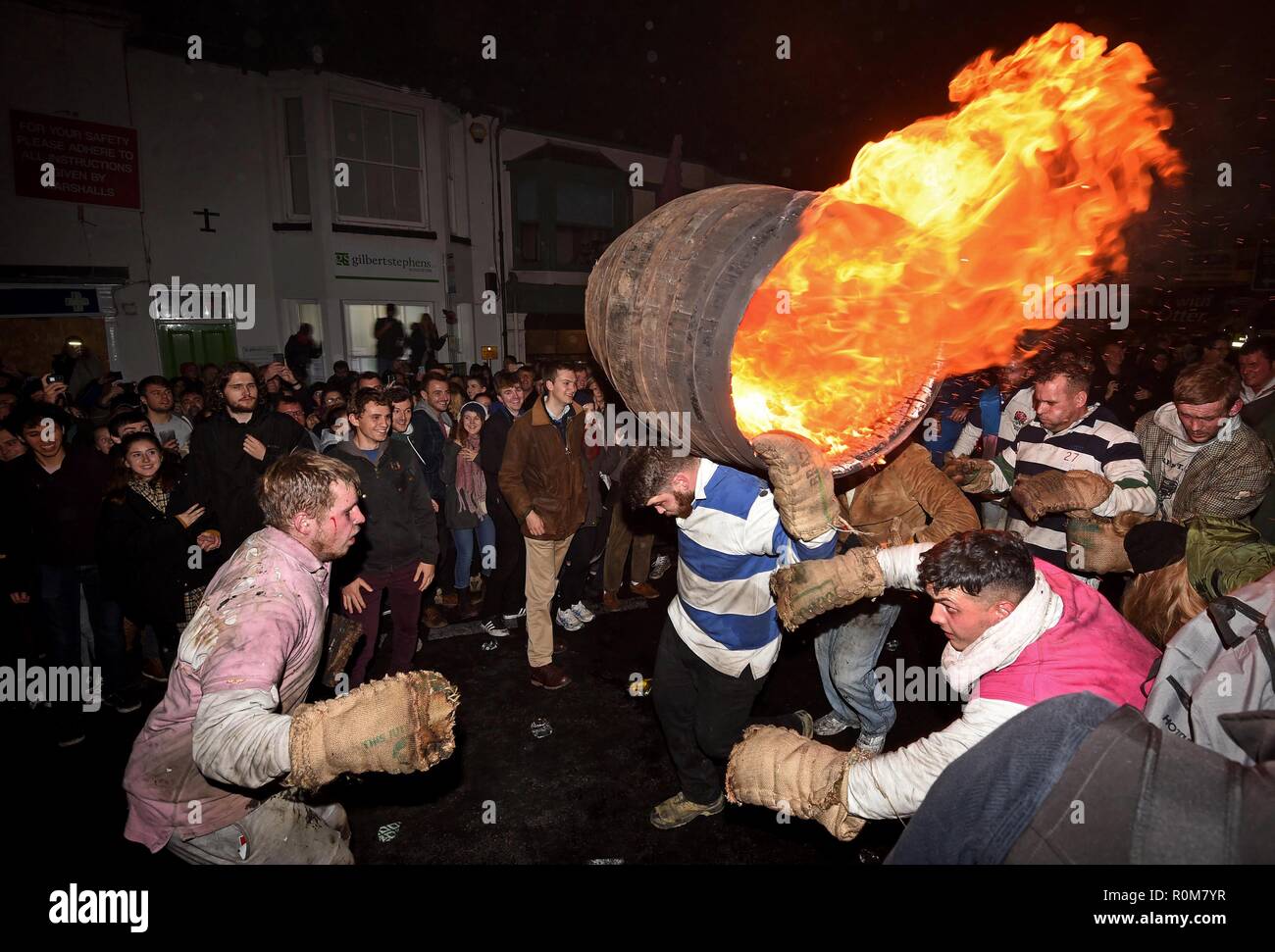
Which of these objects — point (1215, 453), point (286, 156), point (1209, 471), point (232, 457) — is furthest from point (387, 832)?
point (286, 156)

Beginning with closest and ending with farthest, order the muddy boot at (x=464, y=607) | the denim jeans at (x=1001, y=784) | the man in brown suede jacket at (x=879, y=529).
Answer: the denim jeans at (x=1001, y=784) < the man in brown suede jacket at (x=879, y=529) < the muddy boot at (x=464, y=607)

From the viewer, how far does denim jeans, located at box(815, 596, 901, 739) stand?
4.13 metres

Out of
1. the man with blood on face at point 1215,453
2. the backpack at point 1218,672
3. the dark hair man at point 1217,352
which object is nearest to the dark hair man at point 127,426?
the backpack at point 1218,672

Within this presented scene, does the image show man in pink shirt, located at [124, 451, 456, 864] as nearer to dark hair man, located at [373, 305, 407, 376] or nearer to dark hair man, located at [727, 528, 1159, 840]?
dark hair man, located at [727, 528, 1159, 840]

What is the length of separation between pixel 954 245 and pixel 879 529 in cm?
193

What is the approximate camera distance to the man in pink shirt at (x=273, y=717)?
1983 millimetres

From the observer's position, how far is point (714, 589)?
3.53 metres

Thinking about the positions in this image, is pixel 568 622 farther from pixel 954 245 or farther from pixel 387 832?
pixel 954 245

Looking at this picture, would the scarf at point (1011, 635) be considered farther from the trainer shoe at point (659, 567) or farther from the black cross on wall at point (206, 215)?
the black cross on wall at point (206, 215)

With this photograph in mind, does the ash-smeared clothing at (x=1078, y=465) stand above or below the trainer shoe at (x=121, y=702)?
above

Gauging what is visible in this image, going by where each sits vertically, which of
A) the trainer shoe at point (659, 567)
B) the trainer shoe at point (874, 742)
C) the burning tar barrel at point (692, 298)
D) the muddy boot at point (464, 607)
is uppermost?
the burning tar barrel at point (692, 298)

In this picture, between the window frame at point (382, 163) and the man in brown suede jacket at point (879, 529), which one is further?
the window frame at point (382, 163)

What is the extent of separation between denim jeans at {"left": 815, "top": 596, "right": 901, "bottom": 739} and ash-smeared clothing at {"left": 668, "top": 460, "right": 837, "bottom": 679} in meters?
Answer: 0.79

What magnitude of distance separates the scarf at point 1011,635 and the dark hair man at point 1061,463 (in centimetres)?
175
